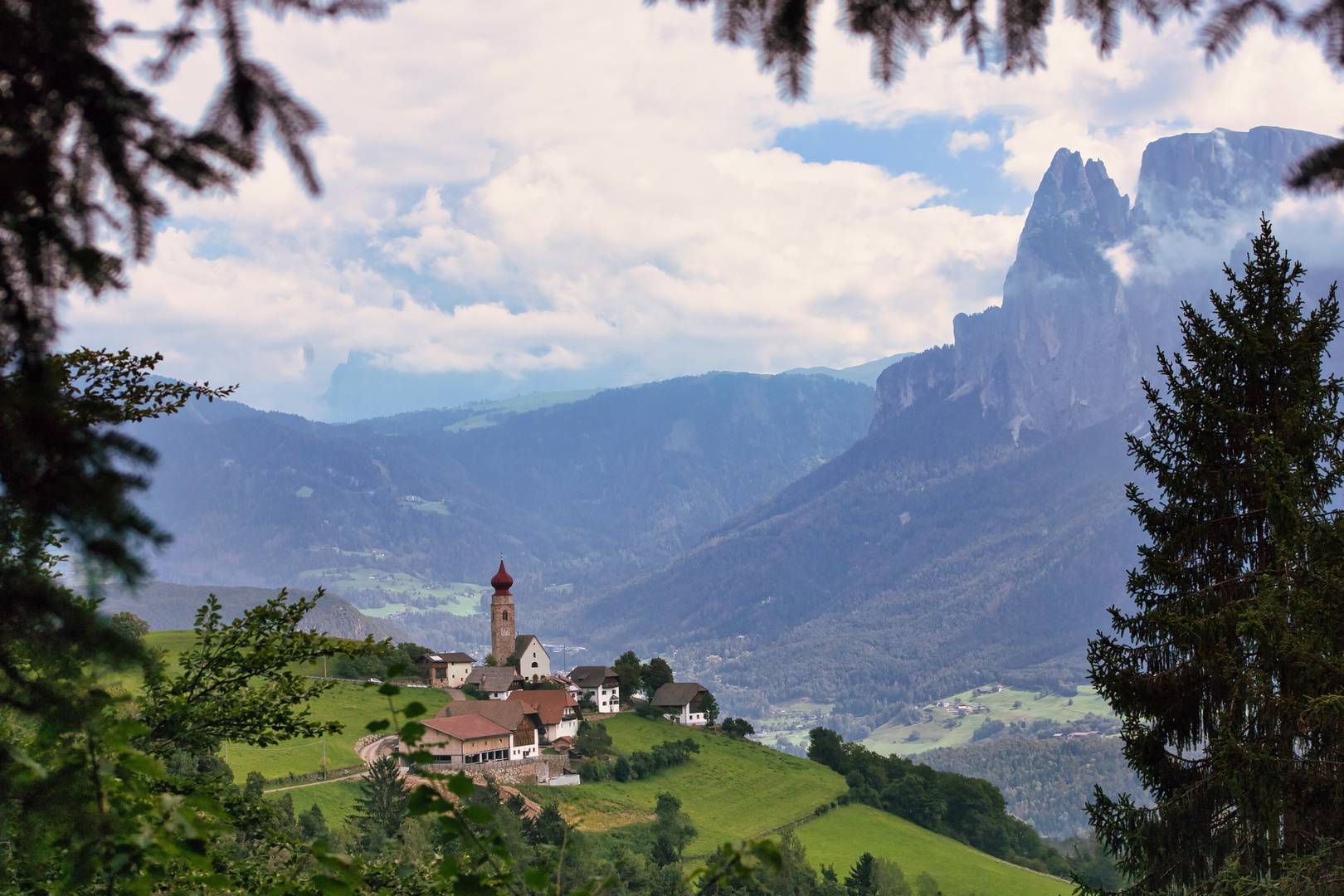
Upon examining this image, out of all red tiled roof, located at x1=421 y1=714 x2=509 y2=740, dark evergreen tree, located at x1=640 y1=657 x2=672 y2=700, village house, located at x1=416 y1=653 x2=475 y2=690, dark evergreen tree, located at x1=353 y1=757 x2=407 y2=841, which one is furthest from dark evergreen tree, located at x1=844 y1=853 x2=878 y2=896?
dark evergreen tree, located at x1=640 y1=657 x2=672 y2=700

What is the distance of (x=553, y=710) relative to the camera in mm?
74562

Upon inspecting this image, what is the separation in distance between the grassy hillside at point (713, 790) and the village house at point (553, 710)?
11.5ft

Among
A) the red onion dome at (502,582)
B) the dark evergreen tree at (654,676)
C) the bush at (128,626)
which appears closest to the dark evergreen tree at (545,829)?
the bush at (128,626)

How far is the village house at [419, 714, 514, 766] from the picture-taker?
210 ft

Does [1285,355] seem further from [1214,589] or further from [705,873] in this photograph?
[705,873]

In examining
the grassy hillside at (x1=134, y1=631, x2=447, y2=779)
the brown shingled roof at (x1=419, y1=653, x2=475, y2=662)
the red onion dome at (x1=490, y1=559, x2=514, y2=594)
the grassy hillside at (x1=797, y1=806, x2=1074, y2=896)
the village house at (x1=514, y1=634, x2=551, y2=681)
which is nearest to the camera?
the grassy hillside at (x1=134, y1=631, x2=447, y2=779)

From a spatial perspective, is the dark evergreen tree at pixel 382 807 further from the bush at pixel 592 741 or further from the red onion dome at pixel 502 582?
the red onion dome at pixel 502 582

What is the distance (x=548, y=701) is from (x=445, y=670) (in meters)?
11.9

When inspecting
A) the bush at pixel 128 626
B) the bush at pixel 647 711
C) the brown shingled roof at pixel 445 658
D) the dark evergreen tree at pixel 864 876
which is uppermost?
the bush at pixel 128 626

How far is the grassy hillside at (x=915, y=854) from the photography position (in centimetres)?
Result: 5841

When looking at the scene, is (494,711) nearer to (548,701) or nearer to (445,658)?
(548,701)

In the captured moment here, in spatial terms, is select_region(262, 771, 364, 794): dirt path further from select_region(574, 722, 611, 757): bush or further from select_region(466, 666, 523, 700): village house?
select_region(466, 666, 523, 700): village house

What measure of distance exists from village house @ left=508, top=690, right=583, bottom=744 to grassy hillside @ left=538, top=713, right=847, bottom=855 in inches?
138

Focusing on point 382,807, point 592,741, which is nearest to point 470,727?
point 592,741
